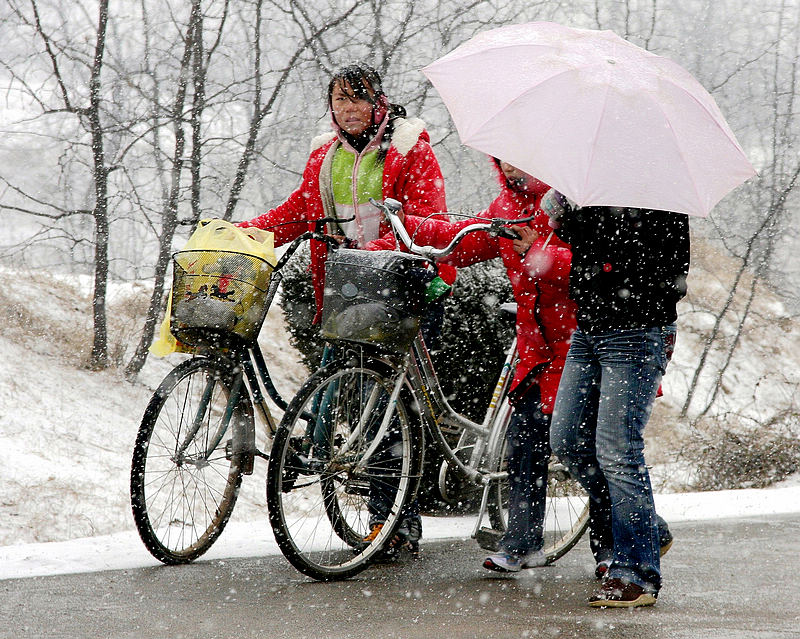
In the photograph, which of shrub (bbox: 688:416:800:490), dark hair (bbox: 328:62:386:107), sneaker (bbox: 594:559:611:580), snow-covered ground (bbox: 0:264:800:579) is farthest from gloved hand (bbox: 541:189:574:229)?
shrub (bbox: 688:416:800:490)

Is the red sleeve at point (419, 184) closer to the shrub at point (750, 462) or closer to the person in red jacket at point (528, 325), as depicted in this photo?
the person in red jacket at point (528, 325)

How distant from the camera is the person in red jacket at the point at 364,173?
4.36 m

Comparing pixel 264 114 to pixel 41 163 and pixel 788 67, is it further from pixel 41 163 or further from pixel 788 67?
pixel 788 67

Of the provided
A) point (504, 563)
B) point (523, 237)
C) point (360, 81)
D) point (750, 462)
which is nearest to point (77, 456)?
point (504, 563)

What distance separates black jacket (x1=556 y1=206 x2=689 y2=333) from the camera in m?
3.61

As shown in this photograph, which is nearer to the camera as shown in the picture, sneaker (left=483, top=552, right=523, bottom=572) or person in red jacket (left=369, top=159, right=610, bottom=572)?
person in red jacket (left=369, top=159, right=610, bottom=572)

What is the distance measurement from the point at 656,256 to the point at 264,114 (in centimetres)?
520

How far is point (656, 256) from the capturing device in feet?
11.9

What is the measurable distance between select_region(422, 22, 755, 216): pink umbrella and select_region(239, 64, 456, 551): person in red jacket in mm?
583

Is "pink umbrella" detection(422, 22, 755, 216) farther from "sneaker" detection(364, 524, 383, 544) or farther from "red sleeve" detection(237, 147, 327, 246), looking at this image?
"sneaker" detection(364, 524, 383, 544)

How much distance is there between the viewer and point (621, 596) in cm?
365

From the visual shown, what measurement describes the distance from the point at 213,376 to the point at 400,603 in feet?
3.98

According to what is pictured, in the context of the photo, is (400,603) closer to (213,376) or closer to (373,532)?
(373,532)

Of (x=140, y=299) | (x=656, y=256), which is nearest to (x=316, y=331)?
(x=656, y=256)
